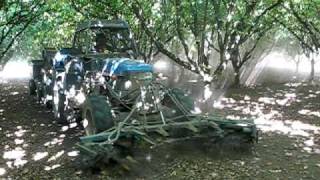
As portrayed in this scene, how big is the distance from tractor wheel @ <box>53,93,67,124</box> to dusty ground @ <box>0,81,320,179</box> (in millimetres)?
211

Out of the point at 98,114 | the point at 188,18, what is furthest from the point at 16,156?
the point at 188,18

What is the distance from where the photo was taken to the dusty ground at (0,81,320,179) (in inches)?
264

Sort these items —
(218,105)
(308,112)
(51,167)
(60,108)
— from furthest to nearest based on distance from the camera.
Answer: (218,105) → (308,112) → (60,108) → (51,167)

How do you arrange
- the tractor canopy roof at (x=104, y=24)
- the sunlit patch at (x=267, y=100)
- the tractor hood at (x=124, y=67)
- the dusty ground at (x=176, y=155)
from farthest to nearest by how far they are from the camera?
the sunlit patch at (x=267, y=100) → the tractor canopy roof at (x=104, y=24) → the tractor hood at (x=124, y=67) → the dusty ground at (x=176, y=155)

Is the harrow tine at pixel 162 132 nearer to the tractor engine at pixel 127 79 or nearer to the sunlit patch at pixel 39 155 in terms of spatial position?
the tractor engine at pixel 127 79

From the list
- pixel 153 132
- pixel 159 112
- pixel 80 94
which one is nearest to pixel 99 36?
pixel 80 94

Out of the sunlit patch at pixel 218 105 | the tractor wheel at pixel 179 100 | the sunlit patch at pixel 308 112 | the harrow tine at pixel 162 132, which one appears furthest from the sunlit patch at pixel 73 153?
the sunlit patch at pixel 308 112

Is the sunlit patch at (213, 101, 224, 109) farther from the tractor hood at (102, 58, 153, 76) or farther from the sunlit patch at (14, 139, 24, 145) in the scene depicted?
the sunlit patch at (14, 139, 24, 145)

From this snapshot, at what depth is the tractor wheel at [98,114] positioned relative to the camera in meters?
7.61

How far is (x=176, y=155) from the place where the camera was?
752 cm

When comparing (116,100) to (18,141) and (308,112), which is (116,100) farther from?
(308,112)

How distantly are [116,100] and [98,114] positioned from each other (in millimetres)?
782

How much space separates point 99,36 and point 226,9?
4.97m

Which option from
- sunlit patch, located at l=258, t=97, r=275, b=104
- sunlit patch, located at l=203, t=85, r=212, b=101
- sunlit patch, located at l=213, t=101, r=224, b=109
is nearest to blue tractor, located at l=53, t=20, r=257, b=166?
sunlit patch, located at l=203, t=85, r=212, b=101
